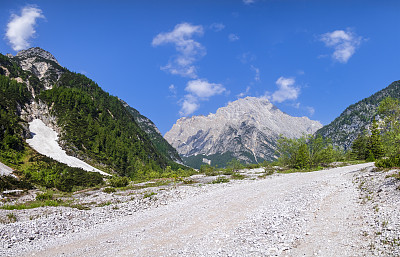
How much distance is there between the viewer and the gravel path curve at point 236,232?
374 inches

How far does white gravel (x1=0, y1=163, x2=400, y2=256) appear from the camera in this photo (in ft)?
30.7

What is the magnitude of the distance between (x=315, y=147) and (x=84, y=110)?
141 m

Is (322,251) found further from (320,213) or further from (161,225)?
(161,225)

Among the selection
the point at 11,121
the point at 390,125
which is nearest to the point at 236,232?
the point at 390,125

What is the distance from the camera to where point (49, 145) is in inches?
4294

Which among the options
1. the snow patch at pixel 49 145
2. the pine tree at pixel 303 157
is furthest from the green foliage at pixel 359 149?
the snow patch at pixel 49 145

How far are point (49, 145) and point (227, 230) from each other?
122609 millimetres

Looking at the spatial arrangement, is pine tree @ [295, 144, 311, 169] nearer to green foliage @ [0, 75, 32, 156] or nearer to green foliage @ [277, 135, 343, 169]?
green foliage @ [277, 135, 343, 169]

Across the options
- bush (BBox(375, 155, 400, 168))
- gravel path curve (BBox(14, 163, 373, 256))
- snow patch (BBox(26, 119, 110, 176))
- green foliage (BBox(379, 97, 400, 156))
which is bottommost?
gravel path curve (BBox(14, 163, 373, 256))

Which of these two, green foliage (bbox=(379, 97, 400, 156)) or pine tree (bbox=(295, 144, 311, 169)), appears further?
pine tree (bbox=(295, 144, 311, 169))

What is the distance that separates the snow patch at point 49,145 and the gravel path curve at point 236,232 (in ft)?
294

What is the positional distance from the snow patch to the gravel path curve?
89.8 meters

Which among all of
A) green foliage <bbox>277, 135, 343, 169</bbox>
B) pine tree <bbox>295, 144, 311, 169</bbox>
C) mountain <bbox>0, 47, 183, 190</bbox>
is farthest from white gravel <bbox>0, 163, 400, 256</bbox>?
mountain <bbox>0, 47, 183, 190</bbox>

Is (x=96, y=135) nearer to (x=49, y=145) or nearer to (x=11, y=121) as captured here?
(x=49, y=145)
